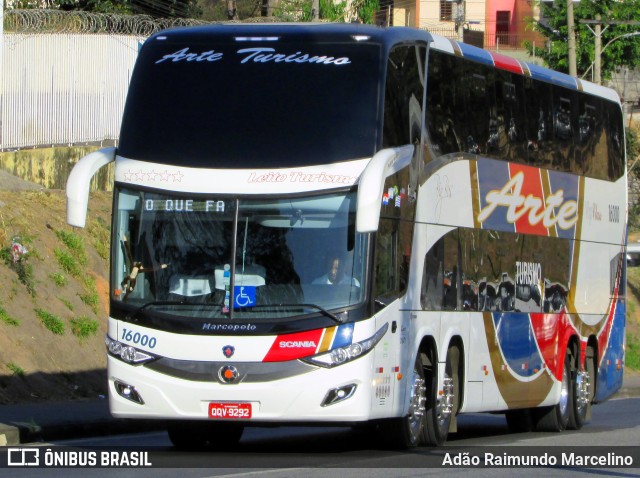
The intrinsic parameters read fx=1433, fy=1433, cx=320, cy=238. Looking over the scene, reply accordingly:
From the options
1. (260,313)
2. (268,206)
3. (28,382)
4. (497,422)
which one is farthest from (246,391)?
(497,422)

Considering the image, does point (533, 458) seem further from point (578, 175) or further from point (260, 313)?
point (578, 175)

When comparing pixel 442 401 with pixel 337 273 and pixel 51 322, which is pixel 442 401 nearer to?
pixel 337 273

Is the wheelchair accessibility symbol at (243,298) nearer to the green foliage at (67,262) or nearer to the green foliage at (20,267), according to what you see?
the green foliage at (20,267)

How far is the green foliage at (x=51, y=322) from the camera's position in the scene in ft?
73.6

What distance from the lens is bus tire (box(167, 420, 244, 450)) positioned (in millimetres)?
14922

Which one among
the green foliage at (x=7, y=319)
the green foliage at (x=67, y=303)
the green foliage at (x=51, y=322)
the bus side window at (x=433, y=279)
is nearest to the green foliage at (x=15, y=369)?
the green foliage at (x=7, y=319)

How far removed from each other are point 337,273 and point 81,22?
17.6 metres

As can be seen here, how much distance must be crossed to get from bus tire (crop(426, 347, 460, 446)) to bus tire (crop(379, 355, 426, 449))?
28 centimetres

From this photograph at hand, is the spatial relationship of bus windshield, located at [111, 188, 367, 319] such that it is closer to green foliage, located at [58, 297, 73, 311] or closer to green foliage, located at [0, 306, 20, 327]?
green foliage, located at [0, 306, 20, 327]

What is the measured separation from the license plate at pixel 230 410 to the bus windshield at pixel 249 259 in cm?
84

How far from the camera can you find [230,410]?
1352 centimetres

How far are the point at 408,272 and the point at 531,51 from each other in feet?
194

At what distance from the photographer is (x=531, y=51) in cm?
7244

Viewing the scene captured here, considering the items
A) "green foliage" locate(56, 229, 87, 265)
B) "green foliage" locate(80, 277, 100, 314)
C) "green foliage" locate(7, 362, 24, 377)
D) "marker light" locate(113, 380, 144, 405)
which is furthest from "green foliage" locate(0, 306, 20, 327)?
"marker light" locate(113, 380, 144, 405)
